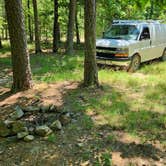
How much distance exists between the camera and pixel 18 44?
7957 millimetres

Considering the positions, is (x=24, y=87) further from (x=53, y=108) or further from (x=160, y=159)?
(x=160, y=159)

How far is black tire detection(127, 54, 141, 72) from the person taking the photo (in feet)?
39.4

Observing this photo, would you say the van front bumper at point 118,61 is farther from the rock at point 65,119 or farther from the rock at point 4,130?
the rock at point 4,130

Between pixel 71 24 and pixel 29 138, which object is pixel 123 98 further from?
pixel 71 24

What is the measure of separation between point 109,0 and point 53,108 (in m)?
14.7

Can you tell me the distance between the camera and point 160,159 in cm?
506

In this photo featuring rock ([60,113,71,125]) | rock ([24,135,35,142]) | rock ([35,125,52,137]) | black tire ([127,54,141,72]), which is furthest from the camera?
black tire ([127,54,141,72])

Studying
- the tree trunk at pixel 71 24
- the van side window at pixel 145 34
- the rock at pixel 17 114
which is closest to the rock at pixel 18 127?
the rock at pixel 17 114

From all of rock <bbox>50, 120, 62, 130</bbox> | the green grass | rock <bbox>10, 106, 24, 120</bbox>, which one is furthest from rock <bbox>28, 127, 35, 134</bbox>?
the green grass

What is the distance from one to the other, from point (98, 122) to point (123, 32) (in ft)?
23.7

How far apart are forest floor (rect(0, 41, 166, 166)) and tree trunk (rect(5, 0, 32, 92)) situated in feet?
1.21

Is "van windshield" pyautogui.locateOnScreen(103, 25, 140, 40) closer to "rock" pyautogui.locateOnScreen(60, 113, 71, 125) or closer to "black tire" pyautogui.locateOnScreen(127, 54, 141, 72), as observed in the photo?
"black tire" pyautogui.locateOnScreen(127, 54, 141, 72)

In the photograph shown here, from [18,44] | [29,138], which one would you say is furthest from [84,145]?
[18,44]

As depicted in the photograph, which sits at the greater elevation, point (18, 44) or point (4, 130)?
point (18, 44)
